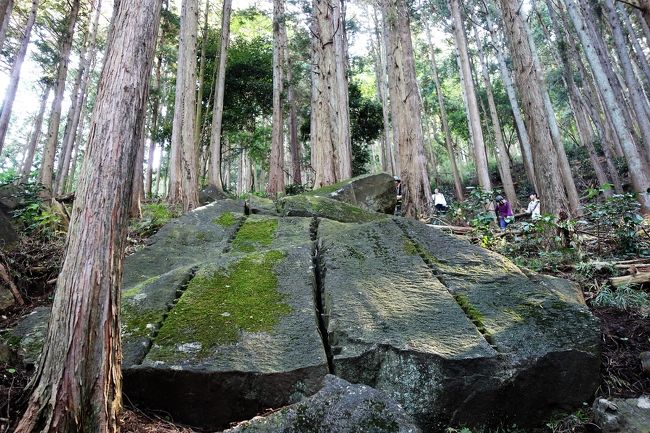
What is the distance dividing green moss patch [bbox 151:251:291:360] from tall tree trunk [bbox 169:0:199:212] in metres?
6.28

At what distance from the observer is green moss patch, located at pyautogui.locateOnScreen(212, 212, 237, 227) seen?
5.86 m

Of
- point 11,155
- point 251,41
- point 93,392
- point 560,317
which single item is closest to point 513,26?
point 560,317

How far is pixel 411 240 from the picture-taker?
4723 millimetres

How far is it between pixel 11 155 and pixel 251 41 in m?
43.6

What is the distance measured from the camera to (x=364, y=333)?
3.35m

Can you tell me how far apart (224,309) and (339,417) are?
5.74 feet

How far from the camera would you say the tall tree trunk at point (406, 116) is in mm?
8859

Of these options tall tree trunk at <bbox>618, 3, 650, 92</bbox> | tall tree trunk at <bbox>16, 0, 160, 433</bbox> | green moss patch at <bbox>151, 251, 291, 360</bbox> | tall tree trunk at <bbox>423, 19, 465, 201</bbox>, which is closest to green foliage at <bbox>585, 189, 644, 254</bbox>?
green moss patch at <bbox>151, 251, 291, 360</bbox>

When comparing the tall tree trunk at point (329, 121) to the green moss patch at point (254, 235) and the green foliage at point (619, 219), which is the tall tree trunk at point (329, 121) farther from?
the green foliage at point (619, 219)

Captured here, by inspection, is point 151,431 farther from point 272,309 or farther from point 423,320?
point 423,320

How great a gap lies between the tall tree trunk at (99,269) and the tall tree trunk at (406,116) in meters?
6.50

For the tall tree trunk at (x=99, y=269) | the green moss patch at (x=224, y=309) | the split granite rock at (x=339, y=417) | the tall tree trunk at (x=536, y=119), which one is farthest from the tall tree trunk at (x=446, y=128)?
the split granite rock at (x=339, y=417)

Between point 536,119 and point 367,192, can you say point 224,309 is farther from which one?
point 536,119

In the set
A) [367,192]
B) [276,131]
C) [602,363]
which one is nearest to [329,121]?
[276,131]
